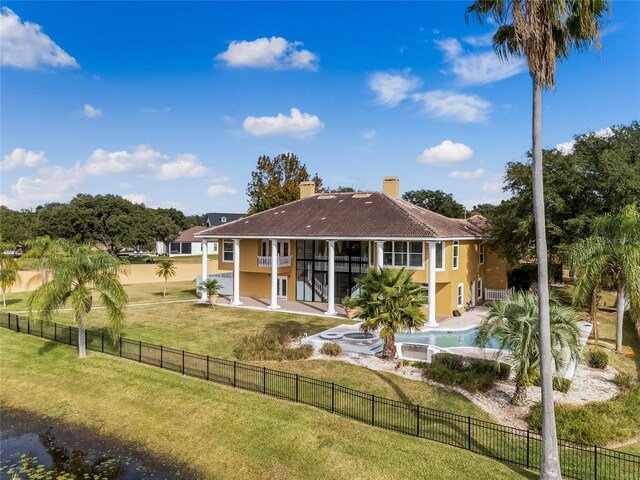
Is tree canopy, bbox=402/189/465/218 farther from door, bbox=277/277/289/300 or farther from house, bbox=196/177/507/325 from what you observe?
door, bbox=277/277/289/300

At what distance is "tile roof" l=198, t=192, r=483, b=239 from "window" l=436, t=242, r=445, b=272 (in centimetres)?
101

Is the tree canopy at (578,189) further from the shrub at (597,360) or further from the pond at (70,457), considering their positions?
the pond at (70,457)

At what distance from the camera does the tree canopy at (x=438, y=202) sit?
95.4m

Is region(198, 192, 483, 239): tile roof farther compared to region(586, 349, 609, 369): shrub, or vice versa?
region(198, 192, 483, 239): tile roof

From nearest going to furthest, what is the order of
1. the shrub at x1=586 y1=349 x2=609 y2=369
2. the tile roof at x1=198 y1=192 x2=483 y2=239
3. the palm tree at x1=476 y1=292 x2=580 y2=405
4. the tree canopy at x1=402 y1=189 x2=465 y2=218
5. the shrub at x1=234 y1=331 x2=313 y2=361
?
the palm tree at x1=476 y1=292 x2=580 y2=405, the shrub at x1=586 y1=349 x2=609 y2=369, the shrub at x1=234 y1=331 x2=313 y2=361, the tile roof at x1=198 y1=192 x2=483 y2=239, the tree canopy at x1=402 y1=189 x2=465 y2=218

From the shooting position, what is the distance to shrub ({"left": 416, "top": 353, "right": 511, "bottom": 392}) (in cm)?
1714

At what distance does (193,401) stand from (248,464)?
4726mm

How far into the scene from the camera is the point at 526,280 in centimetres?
3919

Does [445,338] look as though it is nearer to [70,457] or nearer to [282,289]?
[282,289]

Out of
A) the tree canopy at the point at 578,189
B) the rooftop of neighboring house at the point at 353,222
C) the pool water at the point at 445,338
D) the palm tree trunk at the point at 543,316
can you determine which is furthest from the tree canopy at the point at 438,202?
the palm tree trunk at the point at 543,316

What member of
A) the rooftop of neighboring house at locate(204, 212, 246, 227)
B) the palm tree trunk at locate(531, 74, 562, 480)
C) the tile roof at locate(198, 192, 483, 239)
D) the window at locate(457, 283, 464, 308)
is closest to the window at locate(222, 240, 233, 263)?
the tile roof at locate(198, 192, 483, 239)

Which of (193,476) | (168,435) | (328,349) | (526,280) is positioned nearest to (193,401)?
(168,435)

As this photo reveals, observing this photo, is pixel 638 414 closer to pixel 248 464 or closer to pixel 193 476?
pixel 248 464

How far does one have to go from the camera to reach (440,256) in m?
30.1
